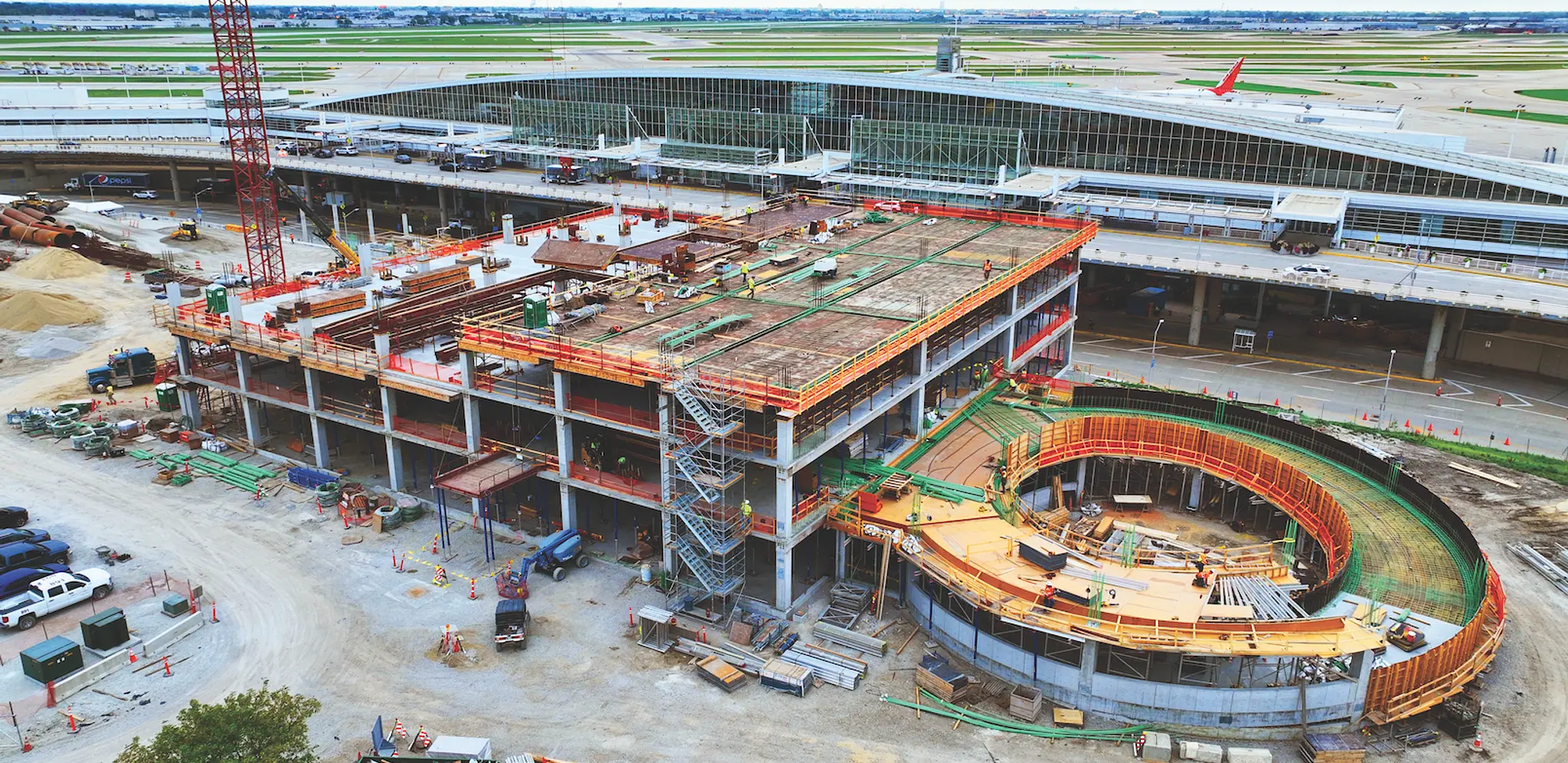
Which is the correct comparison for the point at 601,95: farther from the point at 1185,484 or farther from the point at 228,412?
the point at 1185,484

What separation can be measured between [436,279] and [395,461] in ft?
52.2

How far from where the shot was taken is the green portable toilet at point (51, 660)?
35.7 metres

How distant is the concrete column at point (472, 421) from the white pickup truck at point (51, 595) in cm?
1467

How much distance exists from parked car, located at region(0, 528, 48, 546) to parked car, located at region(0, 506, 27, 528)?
2.03 m

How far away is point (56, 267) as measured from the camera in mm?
87500

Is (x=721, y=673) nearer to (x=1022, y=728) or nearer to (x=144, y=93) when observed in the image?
(x=1022, y=728)

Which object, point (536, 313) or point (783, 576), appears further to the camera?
point (536, 313)

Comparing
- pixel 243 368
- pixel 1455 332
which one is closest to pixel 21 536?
pixel 243 368

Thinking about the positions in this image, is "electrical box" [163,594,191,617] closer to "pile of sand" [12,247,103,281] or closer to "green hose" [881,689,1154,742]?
"green hose" [881,689,1154,742]

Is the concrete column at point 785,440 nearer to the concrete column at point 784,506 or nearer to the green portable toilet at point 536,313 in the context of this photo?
the concrete column at point 784,506

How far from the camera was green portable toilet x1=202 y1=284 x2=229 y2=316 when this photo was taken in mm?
55406

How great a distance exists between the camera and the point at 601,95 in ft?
377

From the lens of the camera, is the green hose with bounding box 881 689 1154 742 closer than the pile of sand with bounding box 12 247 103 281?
Yes

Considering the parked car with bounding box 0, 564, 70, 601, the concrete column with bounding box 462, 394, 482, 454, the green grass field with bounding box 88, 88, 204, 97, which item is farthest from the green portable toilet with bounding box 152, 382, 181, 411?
the green grass field with bounding box 88, 88, 204, 97
